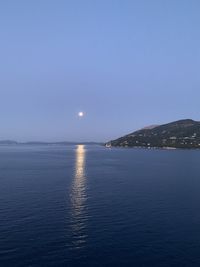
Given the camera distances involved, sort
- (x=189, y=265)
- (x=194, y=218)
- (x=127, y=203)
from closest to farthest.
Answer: (x=189, y=265) → (x=194, y=218) → (x=127, y=203)

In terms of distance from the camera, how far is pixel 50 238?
64062 mm

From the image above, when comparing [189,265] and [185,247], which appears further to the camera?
[185,247]

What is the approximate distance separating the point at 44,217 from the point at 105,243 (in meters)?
20.6

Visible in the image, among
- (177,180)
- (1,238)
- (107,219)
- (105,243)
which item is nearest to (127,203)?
(107,219)

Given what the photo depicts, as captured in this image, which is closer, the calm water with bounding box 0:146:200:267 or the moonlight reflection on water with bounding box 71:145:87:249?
the calm water with bounding box 0:146:200:267

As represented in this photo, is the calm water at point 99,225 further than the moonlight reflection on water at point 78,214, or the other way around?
the moonlight reflection on water at point 78,214

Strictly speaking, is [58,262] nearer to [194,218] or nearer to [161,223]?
[161,223]

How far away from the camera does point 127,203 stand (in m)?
94.0

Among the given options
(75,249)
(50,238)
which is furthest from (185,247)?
(50,238)

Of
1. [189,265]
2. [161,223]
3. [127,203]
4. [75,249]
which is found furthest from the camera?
[127,203]

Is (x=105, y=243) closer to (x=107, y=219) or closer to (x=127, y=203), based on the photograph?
(x=107, y=219)

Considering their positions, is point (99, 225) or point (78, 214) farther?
point (78, 214)

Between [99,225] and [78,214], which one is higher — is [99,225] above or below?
below

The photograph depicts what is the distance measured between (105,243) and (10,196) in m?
46.5
